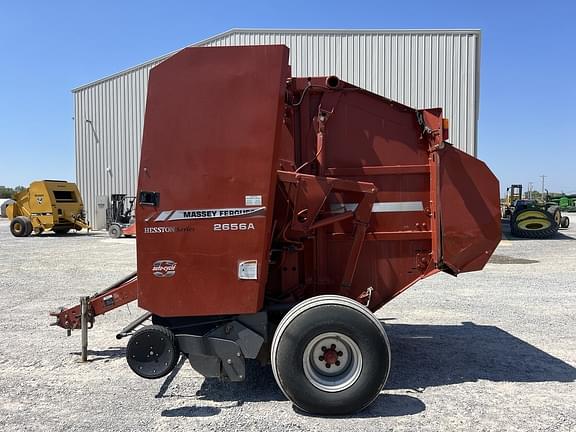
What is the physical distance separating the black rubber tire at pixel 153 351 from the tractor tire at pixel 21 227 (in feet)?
71.2

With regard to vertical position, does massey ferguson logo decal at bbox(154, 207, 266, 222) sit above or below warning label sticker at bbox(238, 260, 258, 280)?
above

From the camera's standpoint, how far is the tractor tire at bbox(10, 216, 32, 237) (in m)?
22.7

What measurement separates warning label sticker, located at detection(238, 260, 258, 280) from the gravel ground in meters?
1.08

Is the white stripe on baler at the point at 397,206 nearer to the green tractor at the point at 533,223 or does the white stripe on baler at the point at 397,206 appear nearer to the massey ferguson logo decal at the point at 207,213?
the massey ferguson logo decal at the point at 207,213

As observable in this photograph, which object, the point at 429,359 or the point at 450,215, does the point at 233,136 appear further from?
the point at 429,359

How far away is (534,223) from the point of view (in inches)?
809

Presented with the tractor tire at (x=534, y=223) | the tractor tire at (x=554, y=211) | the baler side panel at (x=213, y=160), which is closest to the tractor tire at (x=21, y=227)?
the baler side panel at (x=213, y=160)

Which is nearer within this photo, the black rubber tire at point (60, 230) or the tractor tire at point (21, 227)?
the tractor tire at point (21, 227)

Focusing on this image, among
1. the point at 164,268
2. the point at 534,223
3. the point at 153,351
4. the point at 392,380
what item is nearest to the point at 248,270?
the point at 164,268

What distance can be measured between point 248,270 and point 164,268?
71 centimetres

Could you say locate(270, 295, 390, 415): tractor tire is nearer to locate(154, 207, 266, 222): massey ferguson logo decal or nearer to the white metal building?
locate(154, 207, 266, 222): massey ferguson logo decal

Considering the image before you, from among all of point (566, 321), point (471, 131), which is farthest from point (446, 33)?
point (566, 321)

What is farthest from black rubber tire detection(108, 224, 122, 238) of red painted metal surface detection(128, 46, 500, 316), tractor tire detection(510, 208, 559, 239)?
red painted metal surface detection(128, 46, 500, 316)

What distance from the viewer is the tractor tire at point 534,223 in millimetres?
20422
